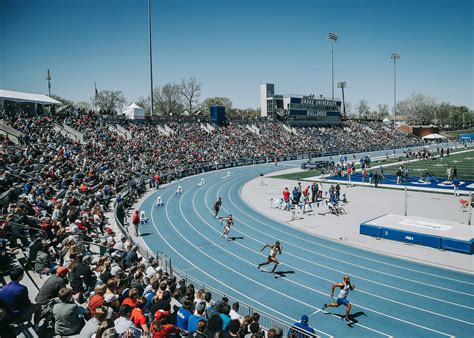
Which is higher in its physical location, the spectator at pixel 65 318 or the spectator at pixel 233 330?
the spectator at pixel 65 318

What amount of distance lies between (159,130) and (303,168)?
21.5m

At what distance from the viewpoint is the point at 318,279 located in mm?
13711

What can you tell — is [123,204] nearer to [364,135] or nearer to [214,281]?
[214,281]

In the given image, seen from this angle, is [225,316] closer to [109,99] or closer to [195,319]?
[195,319]

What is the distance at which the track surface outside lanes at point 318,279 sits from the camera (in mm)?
10594

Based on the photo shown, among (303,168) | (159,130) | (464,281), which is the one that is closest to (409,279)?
(464,281)

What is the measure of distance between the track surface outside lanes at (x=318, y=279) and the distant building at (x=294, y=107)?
54.6 metres

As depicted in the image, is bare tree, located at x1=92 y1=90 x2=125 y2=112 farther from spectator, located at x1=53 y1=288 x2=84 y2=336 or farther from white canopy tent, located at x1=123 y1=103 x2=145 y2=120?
spectator, located at x1=53 y1=288 x2=84 y2=336

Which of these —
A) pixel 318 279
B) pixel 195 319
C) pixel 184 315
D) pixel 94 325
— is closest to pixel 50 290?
pixel 94 325

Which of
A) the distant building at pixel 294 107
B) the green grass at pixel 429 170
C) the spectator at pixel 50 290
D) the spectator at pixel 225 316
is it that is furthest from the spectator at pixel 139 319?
the distant building at pixel 294 107

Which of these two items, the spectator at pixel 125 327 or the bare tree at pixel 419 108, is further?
the bare tree at pixel 419 108

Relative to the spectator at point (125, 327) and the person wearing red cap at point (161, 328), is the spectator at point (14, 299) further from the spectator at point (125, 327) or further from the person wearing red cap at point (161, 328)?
the person wearing red cap at point (161, 328)

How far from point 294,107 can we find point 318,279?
6493 cm

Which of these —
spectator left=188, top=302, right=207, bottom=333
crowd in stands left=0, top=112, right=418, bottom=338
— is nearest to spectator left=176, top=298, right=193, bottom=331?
crowd in stands left=0, top=112, right=418, bottom=338
